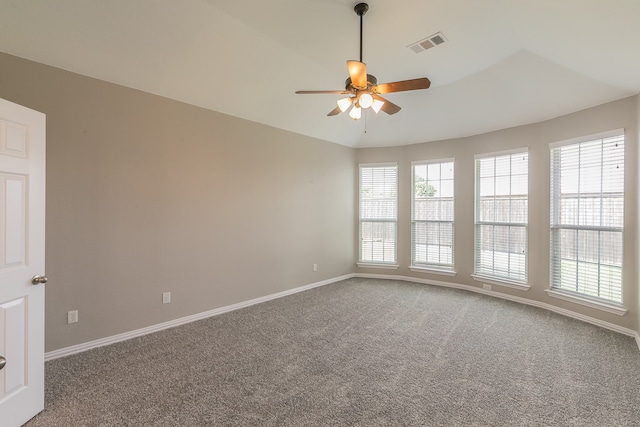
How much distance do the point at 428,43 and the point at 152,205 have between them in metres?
3.51

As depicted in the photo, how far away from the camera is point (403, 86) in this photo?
90.4 inches

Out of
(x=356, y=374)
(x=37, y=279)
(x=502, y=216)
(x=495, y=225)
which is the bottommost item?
(x=356, y=374)

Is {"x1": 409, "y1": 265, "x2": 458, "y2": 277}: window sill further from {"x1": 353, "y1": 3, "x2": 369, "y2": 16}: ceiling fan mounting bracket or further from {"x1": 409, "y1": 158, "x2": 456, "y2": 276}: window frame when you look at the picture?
{"x1": 353, "y1": 3, "x2": 369, "y2": 16}: ceiling fan mounting bracket

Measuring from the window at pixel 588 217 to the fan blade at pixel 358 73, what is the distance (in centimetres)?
323

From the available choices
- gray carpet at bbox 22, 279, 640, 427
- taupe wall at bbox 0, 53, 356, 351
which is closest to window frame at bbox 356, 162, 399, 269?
taupe wall at bbox 0, 53, 356, 351

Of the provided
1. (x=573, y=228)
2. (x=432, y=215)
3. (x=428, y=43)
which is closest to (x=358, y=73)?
(x=428, y=43)

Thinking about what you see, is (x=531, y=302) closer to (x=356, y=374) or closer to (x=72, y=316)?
(x=356, y=374)

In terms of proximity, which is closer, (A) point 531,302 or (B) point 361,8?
(B) point 361,8

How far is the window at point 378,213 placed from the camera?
5.55m

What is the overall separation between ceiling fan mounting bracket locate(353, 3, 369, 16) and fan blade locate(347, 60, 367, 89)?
69 cm

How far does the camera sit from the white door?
5.54 ft

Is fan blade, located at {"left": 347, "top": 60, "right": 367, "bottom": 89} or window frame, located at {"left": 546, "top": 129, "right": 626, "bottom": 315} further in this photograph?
window frame, located at {"left": 546, "top": 129, "right": 626, "bottom": 315}

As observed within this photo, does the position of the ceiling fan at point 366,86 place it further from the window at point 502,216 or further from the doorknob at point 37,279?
the window at point 502,216

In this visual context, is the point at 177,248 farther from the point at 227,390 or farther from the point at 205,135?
the point at 227,390
